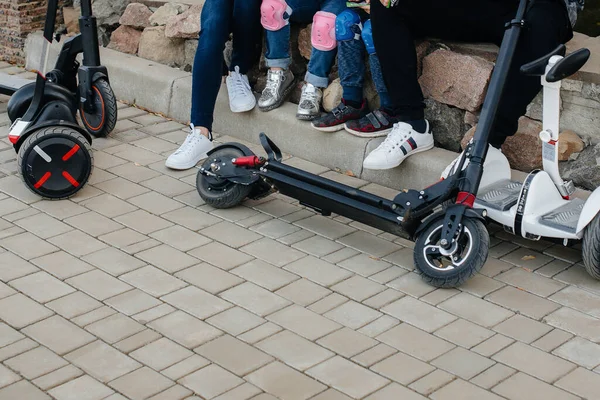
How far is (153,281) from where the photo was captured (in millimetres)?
3582

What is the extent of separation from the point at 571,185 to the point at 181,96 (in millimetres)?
2293

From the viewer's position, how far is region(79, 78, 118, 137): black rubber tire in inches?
191

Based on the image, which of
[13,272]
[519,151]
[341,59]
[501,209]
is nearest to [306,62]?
[341,59]

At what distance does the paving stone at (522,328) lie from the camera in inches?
127

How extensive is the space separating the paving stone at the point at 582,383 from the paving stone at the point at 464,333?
32 centimetres

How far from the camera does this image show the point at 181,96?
5230mm

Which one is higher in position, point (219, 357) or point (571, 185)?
point (571, 185)

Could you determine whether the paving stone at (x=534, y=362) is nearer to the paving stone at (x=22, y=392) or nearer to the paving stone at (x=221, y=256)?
the paving stone at (x=221, y=256)

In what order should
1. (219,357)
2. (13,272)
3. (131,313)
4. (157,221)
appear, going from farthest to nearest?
(157,221) < (13,272) < (131,313) < (219,357)

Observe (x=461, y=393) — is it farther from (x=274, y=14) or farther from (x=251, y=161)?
(x=274, y=14)

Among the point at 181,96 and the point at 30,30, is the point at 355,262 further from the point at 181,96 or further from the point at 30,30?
the point at 30,30

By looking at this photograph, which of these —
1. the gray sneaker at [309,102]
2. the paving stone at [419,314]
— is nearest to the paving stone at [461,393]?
the paving stone at [419,314]

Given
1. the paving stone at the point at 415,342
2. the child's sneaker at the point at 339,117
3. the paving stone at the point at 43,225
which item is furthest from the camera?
the child's sneaker at the point at 339,117

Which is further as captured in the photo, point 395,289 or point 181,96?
point 181,96
